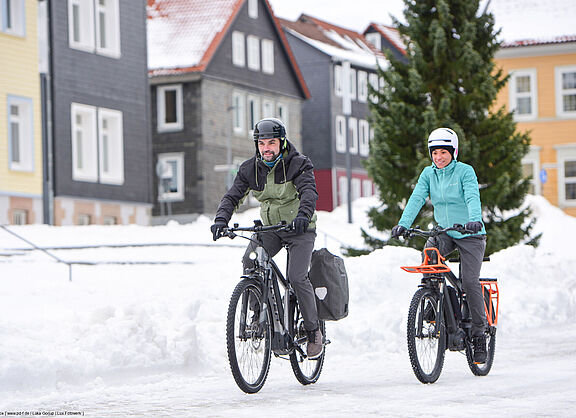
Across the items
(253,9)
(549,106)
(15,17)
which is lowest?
(549,106)

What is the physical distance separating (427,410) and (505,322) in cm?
652

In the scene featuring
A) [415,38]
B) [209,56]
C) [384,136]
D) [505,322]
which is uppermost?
[209,56]

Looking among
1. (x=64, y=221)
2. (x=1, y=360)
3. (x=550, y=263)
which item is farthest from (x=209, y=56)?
(x=1, y=360)

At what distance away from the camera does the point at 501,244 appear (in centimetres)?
2017

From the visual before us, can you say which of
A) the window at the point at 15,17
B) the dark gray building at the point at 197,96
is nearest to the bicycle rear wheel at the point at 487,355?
the window at the point at 15,17

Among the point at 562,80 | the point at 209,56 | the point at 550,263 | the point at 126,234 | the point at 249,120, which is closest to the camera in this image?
the point at 550,263

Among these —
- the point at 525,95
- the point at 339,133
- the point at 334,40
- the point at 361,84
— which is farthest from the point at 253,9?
the point at 334,40

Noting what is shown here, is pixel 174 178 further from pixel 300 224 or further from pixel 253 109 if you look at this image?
pixel 300 224

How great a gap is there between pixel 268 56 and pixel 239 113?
360 centimetres

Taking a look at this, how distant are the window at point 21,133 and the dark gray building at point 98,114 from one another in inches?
35.0

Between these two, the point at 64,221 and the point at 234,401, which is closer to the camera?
the point at 234,401

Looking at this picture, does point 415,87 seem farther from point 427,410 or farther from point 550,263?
point 427,410

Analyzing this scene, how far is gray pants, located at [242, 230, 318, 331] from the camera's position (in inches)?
352

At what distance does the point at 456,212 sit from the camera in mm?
9633
